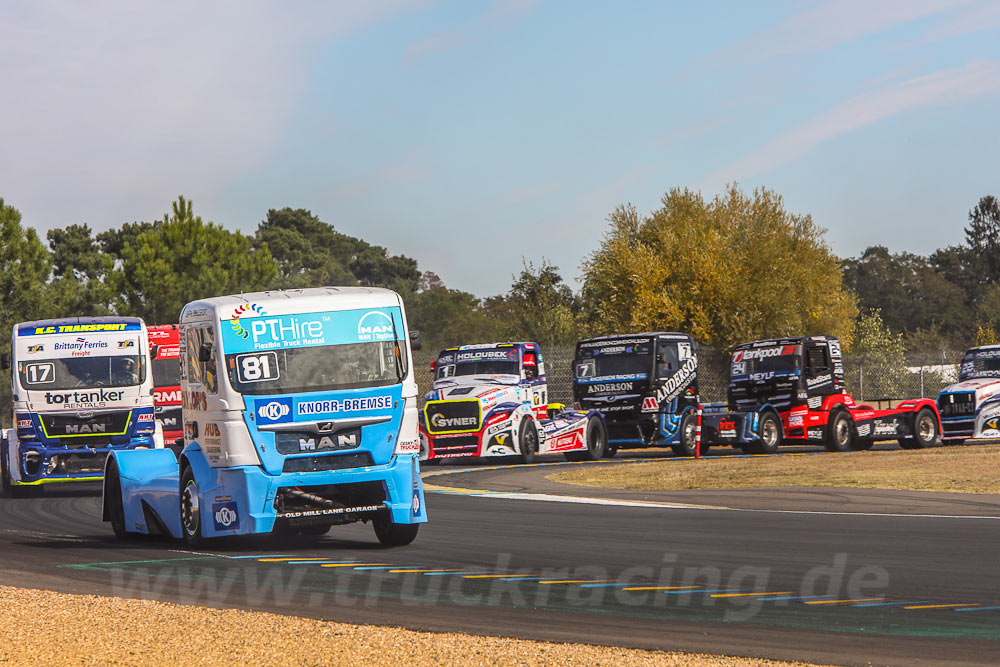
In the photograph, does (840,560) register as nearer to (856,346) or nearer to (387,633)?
(387,633)

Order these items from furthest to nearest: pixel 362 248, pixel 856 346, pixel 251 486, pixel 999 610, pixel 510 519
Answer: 1. pixel 362 248
2. pixel 856 346
3. pixel 510 519
4. pixel 251 486
5. pixel 999 610

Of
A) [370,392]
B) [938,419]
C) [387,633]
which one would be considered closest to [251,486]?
[370,392]

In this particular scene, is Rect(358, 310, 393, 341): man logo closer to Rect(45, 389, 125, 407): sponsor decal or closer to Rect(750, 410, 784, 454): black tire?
Rect(45, 389, 125, 407): sponsor decal

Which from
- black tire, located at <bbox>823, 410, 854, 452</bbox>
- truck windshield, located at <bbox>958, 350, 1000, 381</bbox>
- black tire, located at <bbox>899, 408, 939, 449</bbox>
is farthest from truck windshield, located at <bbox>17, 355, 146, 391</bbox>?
truck windshield, located at <bbox>958, 350, 1000, 381</bbox>

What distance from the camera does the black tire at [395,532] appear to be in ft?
40.1

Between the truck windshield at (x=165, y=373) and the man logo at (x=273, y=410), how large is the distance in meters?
20.0

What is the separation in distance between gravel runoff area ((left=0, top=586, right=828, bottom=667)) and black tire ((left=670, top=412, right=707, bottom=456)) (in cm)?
2036

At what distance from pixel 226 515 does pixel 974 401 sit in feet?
70.0

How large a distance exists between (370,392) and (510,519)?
12.3 ft

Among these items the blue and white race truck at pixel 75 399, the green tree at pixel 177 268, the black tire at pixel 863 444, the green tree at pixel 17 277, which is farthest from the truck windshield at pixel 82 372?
the green tree at pixel 17 277

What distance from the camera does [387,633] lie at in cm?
757

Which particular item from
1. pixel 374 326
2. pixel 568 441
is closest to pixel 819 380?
pixel 568 441

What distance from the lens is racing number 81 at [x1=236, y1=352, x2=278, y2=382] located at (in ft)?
37.9


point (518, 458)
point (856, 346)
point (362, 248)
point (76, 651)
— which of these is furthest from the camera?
point (362, 248)
